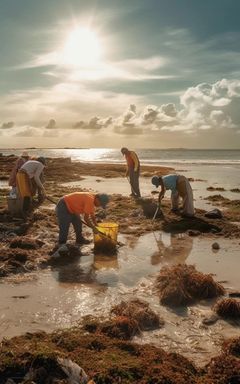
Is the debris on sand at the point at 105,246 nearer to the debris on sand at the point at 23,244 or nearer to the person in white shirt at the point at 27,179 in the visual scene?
the debris on sand at the point at 23,244

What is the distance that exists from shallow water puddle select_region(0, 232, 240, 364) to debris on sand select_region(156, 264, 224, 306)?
0.64 ft

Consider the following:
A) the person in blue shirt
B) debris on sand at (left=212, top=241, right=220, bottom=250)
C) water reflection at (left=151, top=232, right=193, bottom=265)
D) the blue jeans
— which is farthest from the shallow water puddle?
the person in blue shirt

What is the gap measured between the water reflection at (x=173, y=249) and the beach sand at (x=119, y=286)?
2 cm

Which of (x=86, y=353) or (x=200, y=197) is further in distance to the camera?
(x=200, y=197)

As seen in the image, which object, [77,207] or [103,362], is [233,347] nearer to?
[103,362]

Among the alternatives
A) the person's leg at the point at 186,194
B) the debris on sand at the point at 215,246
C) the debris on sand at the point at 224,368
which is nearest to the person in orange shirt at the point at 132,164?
the person's leg at the point at 186,194

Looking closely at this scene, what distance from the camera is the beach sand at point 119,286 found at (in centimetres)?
526

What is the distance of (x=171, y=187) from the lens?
1412 cm

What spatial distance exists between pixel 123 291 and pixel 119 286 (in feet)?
0.91

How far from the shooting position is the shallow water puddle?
6078mm

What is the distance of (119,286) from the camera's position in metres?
8.05

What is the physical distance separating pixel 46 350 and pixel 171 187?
32.0 feet

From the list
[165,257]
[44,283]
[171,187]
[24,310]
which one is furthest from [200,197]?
[24,310]

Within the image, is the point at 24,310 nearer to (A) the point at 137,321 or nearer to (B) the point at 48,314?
(B) the point at 48,314
